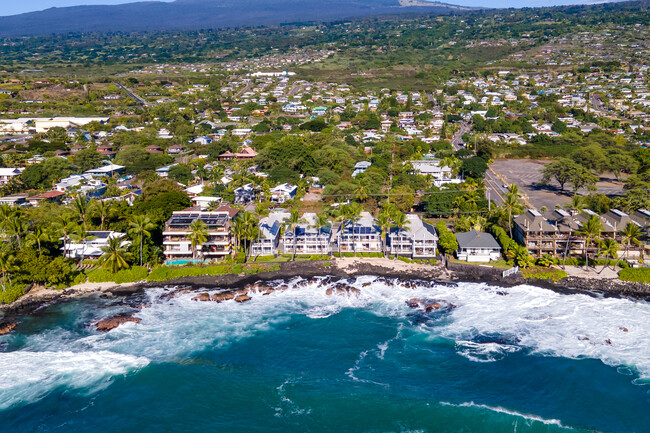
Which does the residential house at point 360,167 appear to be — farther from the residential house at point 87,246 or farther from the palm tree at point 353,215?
the residential house at point 87,246

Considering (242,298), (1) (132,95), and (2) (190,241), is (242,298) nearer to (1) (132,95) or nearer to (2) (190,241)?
(2) (190,241)

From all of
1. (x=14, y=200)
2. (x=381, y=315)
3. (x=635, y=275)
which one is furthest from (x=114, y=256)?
(x=635, y=275)

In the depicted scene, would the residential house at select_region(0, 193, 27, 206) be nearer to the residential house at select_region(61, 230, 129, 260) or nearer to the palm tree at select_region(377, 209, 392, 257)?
the residential house at select_region(61, 230, 129, 260)

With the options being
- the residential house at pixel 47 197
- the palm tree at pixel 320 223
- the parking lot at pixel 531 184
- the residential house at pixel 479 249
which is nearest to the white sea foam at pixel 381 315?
the residential house at pixel 479 249

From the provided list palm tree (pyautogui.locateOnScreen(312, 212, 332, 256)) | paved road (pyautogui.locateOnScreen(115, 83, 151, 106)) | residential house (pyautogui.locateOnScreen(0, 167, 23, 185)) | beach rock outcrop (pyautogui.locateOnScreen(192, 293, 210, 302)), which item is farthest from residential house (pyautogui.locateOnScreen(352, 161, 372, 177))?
paved road (pyautogui.locateOnScreen(115, 83, 151, 106))

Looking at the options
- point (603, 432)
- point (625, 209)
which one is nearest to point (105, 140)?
point (625, 209)

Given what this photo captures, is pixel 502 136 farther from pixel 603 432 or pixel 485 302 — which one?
pixel 603 432
